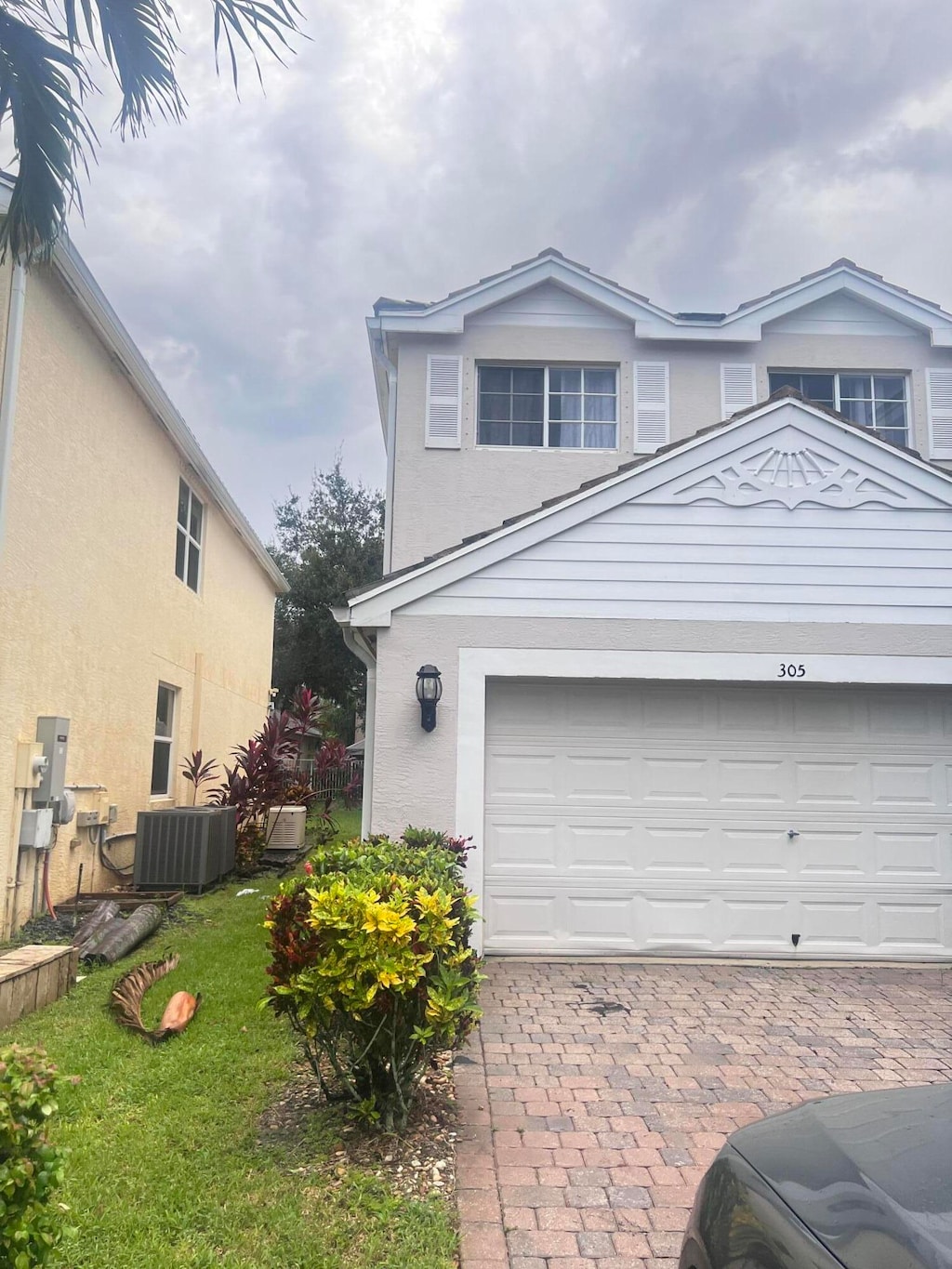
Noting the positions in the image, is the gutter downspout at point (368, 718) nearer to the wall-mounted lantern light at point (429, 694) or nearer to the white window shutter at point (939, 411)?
the wall-mounted lantern light at point (429, 694)

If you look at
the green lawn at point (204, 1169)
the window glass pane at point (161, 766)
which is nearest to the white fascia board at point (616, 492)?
the green lawn at point (204, 1169)

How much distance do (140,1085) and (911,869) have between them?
5766 mm

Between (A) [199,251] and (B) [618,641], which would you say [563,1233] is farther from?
(A) [199,251]

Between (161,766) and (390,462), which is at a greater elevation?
(390,462)

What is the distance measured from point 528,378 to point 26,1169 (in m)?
9.28

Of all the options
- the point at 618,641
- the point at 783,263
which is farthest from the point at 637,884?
the point at 783,263

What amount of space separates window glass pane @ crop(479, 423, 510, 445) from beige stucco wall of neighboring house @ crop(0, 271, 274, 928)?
401 centimetres

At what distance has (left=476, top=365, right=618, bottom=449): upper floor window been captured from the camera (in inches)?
393

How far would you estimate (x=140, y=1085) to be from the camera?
4.45 m

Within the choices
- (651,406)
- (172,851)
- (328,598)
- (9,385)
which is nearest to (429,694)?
(9,385)

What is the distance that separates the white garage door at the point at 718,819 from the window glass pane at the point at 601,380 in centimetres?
455

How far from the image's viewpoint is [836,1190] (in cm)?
190

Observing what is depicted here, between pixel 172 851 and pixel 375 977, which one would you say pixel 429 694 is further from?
pixel 172 851

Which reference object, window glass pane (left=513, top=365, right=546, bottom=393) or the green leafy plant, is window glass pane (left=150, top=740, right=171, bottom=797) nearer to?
window glass pane (left=513, top=365, right=546, bottom=393)
